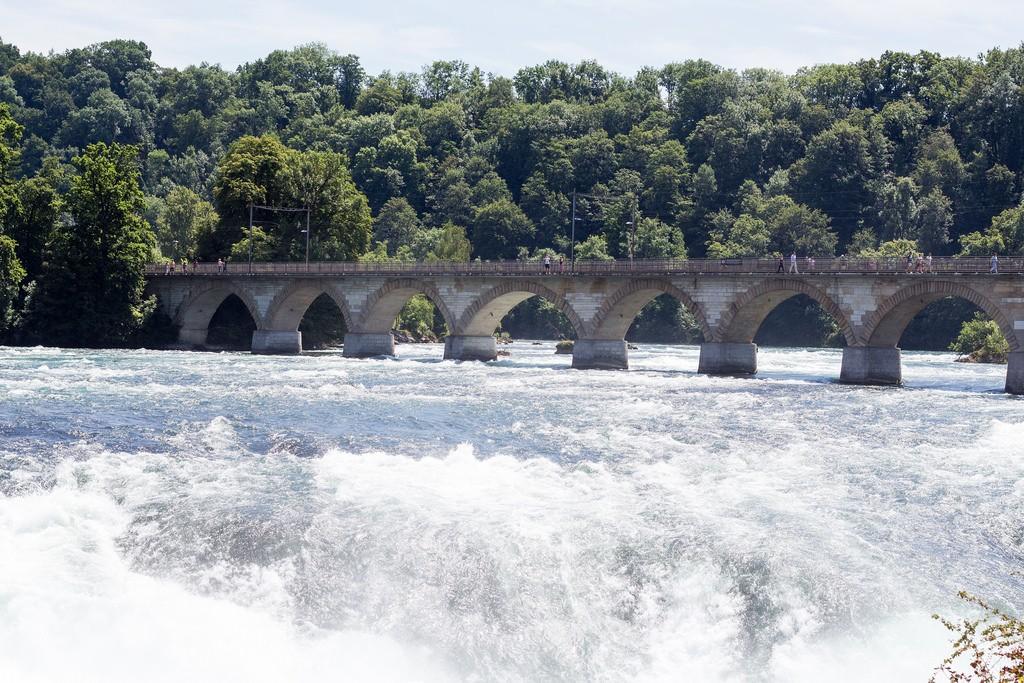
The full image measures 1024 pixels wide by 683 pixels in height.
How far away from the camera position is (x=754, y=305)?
79.1 metres

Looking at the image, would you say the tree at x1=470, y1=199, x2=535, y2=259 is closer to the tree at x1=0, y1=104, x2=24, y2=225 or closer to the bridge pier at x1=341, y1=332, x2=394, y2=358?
the bridge pier at x1=341, y1=332, x2=394, y2=358

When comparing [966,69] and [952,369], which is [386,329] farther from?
[966,69]

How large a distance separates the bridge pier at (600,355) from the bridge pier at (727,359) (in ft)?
20.3

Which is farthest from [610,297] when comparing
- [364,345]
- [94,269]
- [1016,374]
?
[94,269]

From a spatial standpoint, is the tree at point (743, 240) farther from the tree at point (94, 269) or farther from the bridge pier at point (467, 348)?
the tree at point (94, 269)

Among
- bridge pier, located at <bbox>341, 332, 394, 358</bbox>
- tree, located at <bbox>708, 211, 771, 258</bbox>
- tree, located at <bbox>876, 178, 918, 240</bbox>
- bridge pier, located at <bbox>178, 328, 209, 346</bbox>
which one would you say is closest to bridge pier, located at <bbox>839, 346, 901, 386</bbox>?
bridge pier, located at <bbox>341, 332, 394, 358</bbox>

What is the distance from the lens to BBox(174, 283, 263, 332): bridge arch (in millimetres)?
102287

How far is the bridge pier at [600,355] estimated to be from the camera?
8344cm

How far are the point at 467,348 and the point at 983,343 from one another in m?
37.8

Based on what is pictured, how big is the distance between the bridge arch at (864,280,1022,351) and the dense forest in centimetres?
4245

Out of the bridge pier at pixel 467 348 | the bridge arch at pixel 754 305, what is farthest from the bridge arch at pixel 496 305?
the bridge arch at pixel 754 305

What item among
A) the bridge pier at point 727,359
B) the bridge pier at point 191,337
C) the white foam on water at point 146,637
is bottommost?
the white foam on water at point 146,637

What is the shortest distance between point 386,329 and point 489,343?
31.3 ft

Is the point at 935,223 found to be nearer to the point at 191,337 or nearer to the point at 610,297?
the point at 610,297
